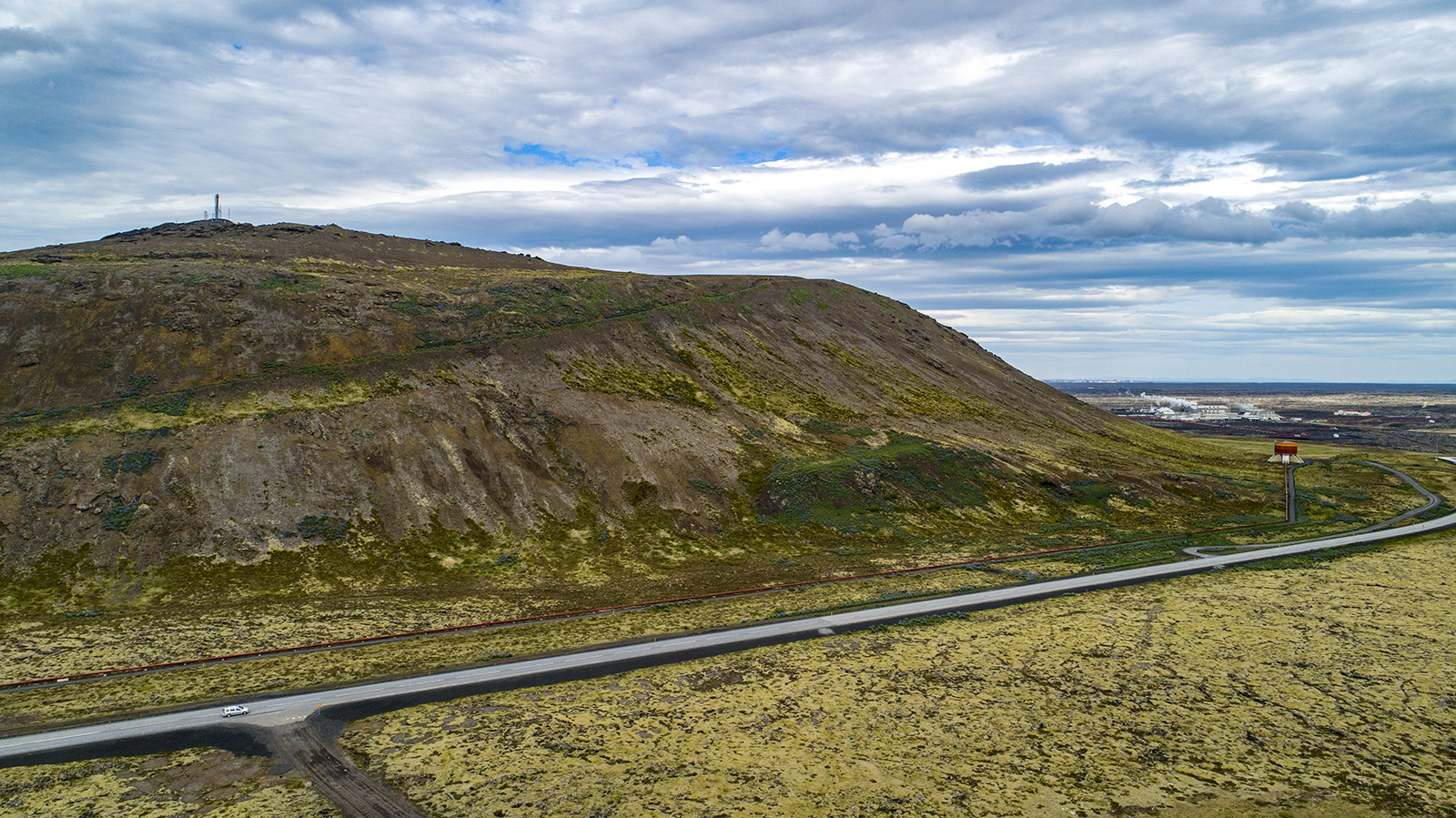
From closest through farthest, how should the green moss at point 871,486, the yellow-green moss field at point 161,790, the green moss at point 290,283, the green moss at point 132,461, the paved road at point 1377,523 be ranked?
the yellow-green moss field at point 161,790
the green moss at point 132,461
the paved road at point 1377,523
the green moss at point 871,486
the green moss at point 290,283

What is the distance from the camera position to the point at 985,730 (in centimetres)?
2512

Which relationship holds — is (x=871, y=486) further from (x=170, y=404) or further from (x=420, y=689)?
(x=170, y=404)

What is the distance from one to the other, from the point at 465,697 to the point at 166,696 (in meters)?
11.0

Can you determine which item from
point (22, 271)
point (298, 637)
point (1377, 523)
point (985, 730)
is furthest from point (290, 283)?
point (1377, 523)

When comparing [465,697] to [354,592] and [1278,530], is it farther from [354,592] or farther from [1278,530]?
[1278,530]

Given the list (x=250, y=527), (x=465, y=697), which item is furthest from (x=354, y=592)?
(x=465, y=697)

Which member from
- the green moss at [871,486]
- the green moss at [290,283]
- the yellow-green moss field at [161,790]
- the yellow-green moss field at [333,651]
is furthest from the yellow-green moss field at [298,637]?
the green moss at [290,283]

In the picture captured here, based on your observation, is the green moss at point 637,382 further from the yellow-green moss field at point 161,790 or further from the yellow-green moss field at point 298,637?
the yellow-green moss field at point 161,790

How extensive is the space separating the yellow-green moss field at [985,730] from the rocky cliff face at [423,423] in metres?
21.0

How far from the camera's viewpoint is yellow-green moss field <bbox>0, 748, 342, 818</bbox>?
19719 mm

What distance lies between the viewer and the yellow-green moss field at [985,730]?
21.0m

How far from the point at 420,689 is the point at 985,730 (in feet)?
68.8

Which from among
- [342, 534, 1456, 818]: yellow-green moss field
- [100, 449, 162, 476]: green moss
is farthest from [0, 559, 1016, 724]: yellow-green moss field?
[100, 449, 162, 476]: green moss

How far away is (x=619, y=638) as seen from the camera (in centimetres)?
3338
